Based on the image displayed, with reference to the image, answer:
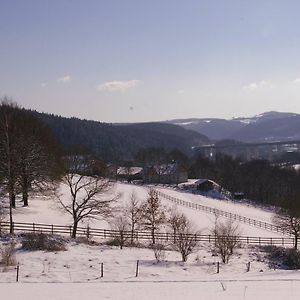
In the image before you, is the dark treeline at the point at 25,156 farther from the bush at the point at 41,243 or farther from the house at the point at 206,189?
the house at the point at 206,189

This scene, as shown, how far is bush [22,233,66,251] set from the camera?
92.4 ft

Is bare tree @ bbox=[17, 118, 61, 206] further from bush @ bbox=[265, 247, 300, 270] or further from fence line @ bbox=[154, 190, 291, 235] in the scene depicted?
bush @ bbox=[265, 247, 300, 270]

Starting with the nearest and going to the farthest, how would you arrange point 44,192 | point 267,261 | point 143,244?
point 267,261 < point 143,244 < point 44,192

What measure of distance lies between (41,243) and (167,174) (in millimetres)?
88795

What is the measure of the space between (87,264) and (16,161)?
1703 cm

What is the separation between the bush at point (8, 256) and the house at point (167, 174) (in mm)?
86619

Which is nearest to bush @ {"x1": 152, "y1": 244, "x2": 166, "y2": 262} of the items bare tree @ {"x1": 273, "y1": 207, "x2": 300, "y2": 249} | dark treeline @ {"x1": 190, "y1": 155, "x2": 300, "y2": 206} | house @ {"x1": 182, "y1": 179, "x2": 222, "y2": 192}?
bare tree @ {"x1": 273, "y1": 207, "x2": 300, "y2": 249}

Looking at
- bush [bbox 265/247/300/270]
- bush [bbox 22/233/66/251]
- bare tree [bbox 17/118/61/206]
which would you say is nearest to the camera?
bush [bbox 22/233/66/251]

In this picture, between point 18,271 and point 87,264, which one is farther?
point 87,264

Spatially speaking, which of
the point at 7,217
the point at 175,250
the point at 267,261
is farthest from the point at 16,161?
the point at 267,261

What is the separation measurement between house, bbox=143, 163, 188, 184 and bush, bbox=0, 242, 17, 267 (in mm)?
86619

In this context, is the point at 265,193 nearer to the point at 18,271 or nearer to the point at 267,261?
the point at 267,261

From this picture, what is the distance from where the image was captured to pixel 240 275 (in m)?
25.8

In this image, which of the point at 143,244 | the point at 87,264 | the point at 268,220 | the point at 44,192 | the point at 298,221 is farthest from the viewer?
the point at 268,220
